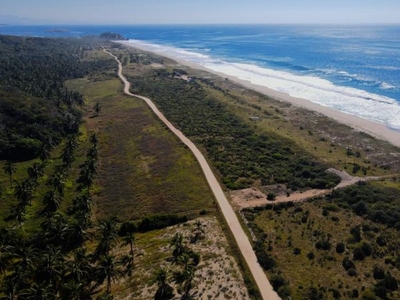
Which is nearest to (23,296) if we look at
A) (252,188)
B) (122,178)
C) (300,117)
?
(122,178)

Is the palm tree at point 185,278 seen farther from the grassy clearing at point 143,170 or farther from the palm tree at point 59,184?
the palm tree at point 59,184

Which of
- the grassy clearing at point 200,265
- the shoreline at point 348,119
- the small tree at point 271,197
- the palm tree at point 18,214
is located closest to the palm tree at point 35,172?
the palm tree at point 18,214

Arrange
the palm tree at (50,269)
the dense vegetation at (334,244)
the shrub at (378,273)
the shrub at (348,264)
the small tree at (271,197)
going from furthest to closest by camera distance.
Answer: the small tree at (271,197)
the shrub at (348,264)
the shrub at (378,273)
the palm tree at (50,269)
the dense vegetation at (334,244)

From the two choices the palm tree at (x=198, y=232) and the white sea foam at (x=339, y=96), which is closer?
the palm tree at (x=198, y=232)

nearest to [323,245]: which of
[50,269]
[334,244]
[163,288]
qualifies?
[334,244]

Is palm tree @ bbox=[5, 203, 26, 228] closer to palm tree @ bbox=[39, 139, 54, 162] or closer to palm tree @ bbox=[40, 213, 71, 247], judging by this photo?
palm tree @ bbox=[40, 213, 71, 247]

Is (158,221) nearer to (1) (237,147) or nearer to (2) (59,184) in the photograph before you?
(2) (59,184)

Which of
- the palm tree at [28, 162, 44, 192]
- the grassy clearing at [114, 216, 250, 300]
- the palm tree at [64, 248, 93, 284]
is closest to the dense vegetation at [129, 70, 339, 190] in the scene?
the grassy clearing at [114, 216, 250, 300]

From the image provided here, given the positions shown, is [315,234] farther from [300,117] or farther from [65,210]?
[300,117]
